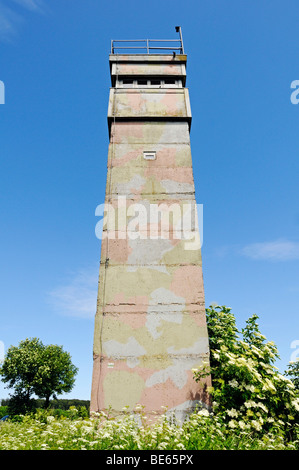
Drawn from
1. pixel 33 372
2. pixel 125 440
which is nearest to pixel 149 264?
pixel 125 440

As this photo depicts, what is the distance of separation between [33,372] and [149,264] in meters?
31.2

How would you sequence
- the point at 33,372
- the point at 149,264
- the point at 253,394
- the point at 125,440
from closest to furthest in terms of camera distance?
the point at 125,440
the point at 253,394
the point at 149,264
the point at 33,372

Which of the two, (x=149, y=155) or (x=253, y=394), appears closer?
(x=253, y=394)

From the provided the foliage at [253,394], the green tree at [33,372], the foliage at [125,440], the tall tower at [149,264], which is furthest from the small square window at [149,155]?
the green tree at [33,372]

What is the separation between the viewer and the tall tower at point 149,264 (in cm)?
801

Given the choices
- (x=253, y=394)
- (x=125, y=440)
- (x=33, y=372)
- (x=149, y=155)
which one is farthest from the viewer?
(x=33, y=372)

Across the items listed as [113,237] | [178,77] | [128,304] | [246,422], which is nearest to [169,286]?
[128,304]

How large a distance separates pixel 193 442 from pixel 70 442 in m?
2.27

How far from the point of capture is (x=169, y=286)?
29.9ft

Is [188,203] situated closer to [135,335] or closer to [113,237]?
[113,237]

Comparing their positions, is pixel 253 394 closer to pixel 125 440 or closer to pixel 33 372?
pixel 125 440

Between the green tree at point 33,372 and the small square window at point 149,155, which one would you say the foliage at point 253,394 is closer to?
the small square window at point 149,155

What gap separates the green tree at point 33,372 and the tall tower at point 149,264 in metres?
28.8

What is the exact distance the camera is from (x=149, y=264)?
371 inches
